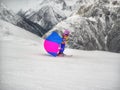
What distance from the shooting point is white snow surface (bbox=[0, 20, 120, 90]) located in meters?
2.95

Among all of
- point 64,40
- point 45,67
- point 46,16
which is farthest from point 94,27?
point 45,67

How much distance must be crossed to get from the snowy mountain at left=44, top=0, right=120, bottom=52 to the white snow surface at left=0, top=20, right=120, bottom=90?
0.09 m

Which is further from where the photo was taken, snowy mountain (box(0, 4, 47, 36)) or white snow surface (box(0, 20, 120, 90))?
snowy mountain (box(0, 4, 47, 36))

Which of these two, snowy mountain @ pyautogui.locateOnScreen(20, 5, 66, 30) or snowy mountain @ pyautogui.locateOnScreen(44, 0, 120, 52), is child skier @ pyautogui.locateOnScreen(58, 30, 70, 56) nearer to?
snowy mountain @ pyautogui.locateOnScreen(44, 0, 120, 52)

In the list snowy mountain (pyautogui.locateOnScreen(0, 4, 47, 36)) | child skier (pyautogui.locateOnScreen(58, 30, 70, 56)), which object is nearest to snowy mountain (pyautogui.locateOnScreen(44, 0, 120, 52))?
child skier (pyautogui.locateOnScreen(58, 30, 70, 56))

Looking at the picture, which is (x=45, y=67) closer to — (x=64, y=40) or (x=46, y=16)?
(x=64, y=40)

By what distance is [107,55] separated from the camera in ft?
10.4

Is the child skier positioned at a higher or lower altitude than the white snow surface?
higher

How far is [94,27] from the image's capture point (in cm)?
324

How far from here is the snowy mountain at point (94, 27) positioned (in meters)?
3.20

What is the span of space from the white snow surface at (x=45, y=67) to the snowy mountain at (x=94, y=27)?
0.09 meters

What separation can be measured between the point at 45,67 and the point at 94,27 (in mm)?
666

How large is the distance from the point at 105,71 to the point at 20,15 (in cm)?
108

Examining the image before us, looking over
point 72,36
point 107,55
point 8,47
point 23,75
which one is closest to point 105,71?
point 107,55
